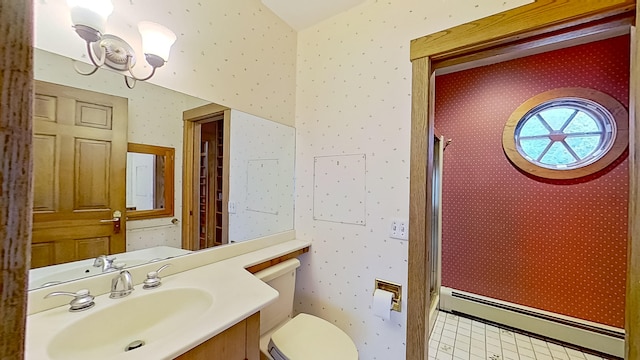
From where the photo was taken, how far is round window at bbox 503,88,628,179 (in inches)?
80.4

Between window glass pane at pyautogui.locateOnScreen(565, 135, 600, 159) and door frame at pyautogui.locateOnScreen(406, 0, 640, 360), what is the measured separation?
60.8 inches

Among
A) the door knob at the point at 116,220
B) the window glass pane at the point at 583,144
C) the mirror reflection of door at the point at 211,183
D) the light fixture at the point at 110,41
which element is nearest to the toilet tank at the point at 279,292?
the mirror reflection of door at the point at 211,183

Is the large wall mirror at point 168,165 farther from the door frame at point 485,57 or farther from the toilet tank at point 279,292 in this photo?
the door frame at point 485,57

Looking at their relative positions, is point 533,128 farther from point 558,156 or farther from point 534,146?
point 558,156

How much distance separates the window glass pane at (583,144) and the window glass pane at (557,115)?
0.50ft

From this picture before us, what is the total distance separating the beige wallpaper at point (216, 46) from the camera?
0.95 metres

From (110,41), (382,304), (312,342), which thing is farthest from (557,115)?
(110,41)

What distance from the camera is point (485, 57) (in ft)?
4.43

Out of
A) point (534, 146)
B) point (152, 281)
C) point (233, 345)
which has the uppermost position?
point (534, 146)

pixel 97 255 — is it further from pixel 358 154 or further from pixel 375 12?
pixel 375 12

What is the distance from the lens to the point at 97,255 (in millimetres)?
1029

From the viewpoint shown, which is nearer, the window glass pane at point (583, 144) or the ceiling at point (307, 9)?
the ceiling at point (307, 9)

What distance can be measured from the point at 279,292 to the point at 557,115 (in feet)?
9.25

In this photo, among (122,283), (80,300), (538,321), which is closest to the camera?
(80,300)
